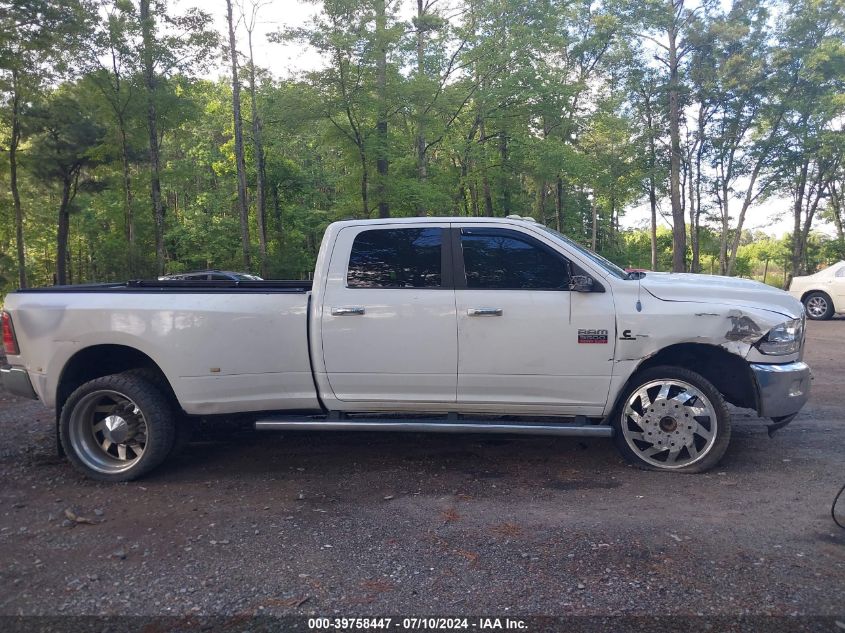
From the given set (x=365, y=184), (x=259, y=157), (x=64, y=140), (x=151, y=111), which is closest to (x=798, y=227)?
(x=365, y=184)

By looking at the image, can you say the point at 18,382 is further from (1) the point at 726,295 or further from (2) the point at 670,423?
(1) the point at 726,295

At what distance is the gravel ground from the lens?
9.17ft

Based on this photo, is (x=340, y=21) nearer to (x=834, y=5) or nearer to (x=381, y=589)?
(x=381, y=589)

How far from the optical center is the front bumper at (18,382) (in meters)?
4.68

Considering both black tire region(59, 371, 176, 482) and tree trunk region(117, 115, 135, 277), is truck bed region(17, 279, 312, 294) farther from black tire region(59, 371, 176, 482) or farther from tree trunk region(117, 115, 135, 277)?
tree trunk region(117, 115, 135, 277)

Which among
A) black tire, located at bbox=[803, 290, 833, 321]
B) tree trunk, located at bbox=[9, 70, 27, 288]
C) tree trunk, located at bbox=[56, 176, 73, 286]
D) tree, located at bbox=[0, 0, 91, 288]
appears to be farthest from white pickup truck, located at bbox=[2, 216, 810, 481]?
tree trunk, located at bbox=[56, 176, 73, 286]

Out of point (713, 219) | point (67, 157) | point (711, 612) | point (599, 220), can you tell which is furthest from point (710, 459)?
point (599, 220)

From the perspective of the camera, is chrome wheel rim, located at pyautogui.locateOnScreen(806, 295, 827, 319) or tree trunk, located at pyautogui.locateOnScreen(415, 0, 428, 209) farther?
tree trunk, located at pyautogui.locateOnScreen(415, 0, 428, 209)

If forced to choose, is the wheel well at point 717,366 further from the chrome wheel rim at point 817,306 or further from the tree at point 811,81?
the tree at point 811,81

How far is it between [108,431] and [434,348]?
2.66 metres

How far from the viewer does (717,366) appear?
461 centimetres

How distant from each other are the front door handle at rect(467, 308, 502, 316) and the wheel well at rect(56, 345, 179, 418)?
8.13 feet

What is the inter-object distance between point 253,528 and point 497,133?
24776mm

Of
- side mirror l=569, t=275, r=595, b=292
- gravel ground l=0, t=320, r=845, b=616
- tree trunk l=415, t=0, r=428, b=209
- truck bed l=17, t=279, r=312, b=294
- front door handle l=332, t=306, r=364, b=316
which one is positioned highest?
tree trunk l=415, t=0, r=428, b=209
